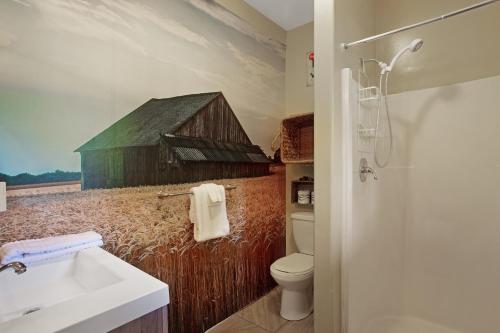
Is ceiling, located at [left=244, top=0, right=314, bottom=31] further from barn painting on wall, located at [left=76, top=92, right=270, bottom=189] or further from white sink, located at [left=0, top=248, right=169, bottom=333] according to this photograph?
white sink, located at [left=0, top=248, right=169, bottom=333]

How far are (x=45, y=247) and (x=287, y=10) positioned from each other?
2559 millimetres

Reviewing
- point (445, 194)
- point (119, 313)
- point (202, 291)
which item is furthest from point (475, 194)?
point (119, 313)

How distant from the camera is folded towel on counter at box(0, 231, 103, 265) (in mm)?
1085

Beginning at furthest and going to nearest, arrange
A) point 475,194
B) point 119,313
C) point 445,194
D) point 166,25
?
point 445,194 → point 475,194 → point 166,25 → point 119,313

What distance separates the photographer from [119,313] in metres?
0.83

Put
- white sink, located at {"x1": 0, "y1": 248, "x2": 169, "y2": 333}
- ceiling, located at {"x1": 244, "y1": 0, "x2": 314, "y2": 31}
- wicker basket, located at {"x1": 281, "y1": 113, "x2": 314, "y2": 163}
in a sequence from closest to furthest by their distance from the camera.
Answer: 1. white sink, located at {"x1": 0, "y1": 248, "x2": 169, "y2": 333}
2. ceiling, located at {"x1": 244, "y1": 0, "x2": 314, "y2": 31}
3. wicker basket, located at {"x1": 281, "y1": 113, "x2": 314, "y2": 163}

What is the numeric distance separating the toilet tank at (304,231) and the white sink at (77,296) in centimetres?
170

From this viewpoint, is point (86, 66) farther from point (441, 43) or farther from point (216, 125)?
point (441, 43)

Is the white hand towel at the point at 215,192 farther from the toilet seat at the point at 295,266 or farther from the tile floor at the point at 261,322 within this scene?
the tile floor at the point at 261,322

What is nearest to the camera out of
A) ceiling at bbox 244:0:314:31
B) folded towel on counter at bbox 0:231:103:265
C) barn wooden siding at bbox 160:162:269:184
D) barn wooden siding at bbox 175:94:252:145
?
folded towel on counter at bbox 0:231:103:265

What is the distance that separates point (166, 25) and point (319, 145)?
1.26 m

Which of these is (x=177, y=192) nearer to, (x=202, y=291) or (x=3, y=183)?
(x=202, y=291)

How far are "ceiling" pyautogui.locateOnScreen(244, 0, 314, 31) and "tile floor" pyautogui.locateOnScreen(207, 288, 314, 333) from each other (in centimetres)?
268

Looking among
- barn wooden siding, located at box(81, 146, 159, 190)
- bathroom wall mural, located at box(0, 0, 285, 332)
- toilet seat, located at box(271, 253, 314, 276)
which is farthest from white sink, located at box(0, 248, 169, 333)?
toilet seat, located at box(271, 253, 314, 276)
